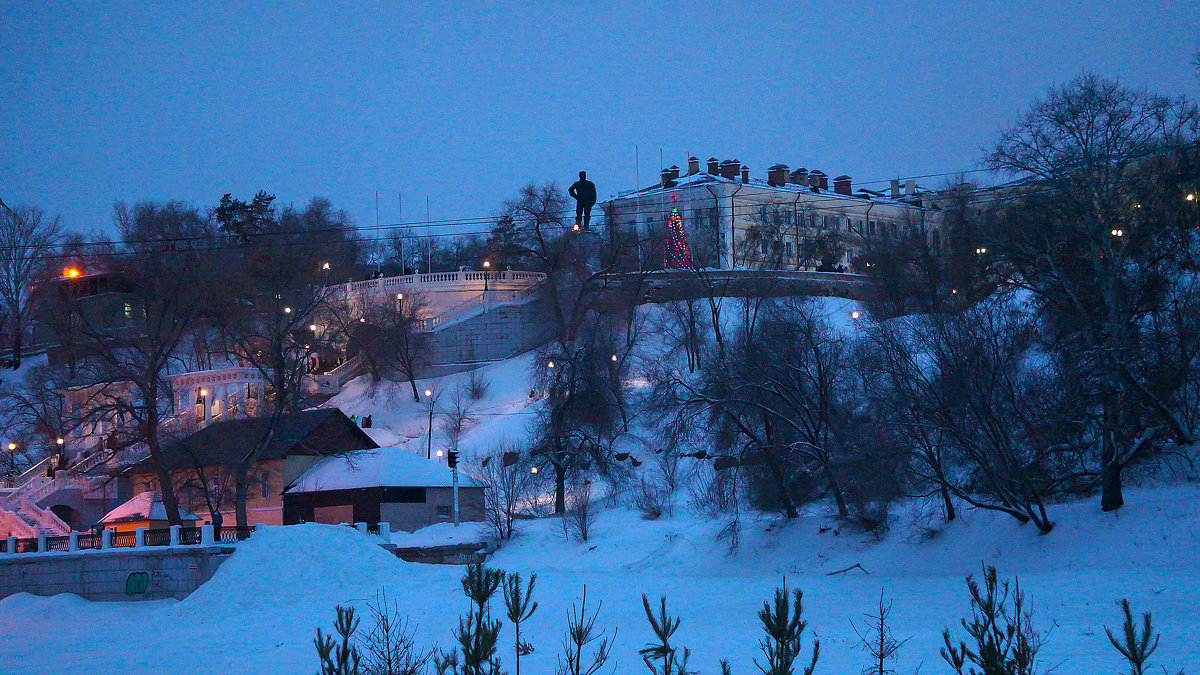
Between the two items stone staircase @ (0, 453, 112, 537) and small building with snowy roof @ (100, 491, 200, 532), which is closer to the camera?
stone staircase @ (0, 453, 112, 537)

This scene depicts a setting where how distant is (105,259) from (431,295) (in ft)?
79.0

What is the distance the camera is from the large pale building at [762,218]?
71.6 metres

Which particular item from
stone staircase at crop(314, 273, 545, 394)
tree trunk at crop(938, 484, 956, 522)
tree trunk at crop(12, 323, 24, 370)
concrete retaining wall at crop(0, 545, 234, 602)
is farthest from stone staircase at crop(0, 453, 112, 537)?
tree trunk at crop(938, 484, 956, 522)

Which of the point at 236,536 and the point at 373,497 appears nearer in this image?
the point at 236,536

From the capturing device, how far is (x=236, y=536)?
3309 cm

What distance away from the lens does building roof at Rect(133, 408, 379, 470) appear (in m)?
45.9

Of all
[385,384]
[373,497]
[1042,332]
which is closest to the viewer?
[1042,332]

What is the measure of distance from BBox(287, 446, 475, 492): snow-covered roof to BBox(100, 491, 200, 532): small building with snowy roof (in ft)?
17.1

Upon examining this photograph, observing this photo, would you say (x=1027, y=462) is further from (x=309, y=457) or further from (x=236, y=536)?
(x=309, y=457)

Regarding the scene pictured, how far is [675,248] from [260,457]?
3097 centimetres

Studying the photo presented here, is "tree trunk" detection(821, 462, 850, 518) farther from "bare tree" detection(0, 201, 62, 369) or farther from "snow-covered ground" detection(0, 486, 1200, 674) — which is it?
"bare tree" detection(0, 201, 62, 369)

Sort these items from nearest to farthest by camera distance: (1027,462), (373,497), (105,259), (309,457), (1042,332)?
(1027,462) < (1042,332) < (373,497) < (309,457) < (105,259)

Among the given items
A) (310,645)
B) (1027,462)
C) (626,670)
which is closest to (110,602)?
(310,645)

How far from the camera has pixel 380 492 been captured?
44.4 meters
